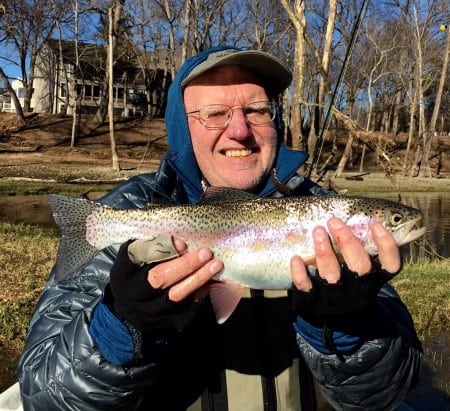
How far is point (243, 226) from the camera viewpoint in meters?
2.78

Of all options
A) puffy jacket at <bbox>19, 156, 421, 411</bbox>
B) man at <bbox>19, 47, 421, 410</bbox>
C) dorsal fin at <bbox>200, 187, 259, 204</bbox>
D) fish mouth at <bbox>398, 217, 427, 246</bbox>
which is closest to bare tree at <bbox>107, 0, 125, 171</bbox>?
man at <bbox>19, 47, 421, 410</bbox>

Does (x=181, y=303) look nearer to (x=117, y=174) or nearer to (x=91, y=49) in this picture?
(x=117, y=174)

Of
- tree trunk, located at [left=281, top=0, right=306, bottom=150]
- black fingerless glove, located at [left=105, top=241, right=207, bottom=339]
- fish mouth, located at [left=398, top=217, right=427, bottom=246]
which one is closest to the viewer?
black fingerless glove, located at [left=105, top=241, right=207, bottom=339]

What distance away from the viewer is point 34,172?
24.8 meters

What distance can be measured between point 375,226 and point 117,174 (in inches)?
947

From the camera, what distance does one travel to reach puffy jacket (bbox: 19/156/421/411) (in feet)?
8.04

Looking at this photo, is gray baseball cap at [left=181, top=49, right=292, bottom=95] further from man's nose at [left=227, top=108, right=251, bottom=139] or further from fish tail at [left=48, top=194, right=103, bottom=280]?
fish tail at [left=48, top=194, right=103, bottom=280]

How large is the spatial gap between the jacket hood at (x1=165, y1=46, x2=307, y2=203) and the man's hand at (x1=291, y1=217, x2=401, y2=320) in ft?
3.36

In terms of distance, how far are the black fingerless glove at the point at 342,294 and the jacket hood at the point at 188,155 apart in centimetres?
110

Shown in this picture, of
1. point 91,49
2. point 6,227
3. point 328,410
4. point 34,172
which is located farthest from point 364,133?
point 91,49

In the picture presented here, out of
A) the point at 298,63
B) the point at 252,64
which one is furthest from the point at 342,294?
Answer: the point at 298,63

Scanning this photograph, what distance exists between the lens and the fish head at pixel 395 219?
259 cm

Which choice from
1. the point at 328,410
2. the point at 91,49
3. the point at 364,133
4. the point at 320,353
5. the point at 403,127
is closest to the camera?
the point at 320,353

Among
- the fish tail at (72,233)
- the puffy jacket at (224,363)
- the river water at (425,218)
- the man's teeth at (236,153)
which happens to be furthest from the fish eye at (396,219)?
the river water at (425,218)
